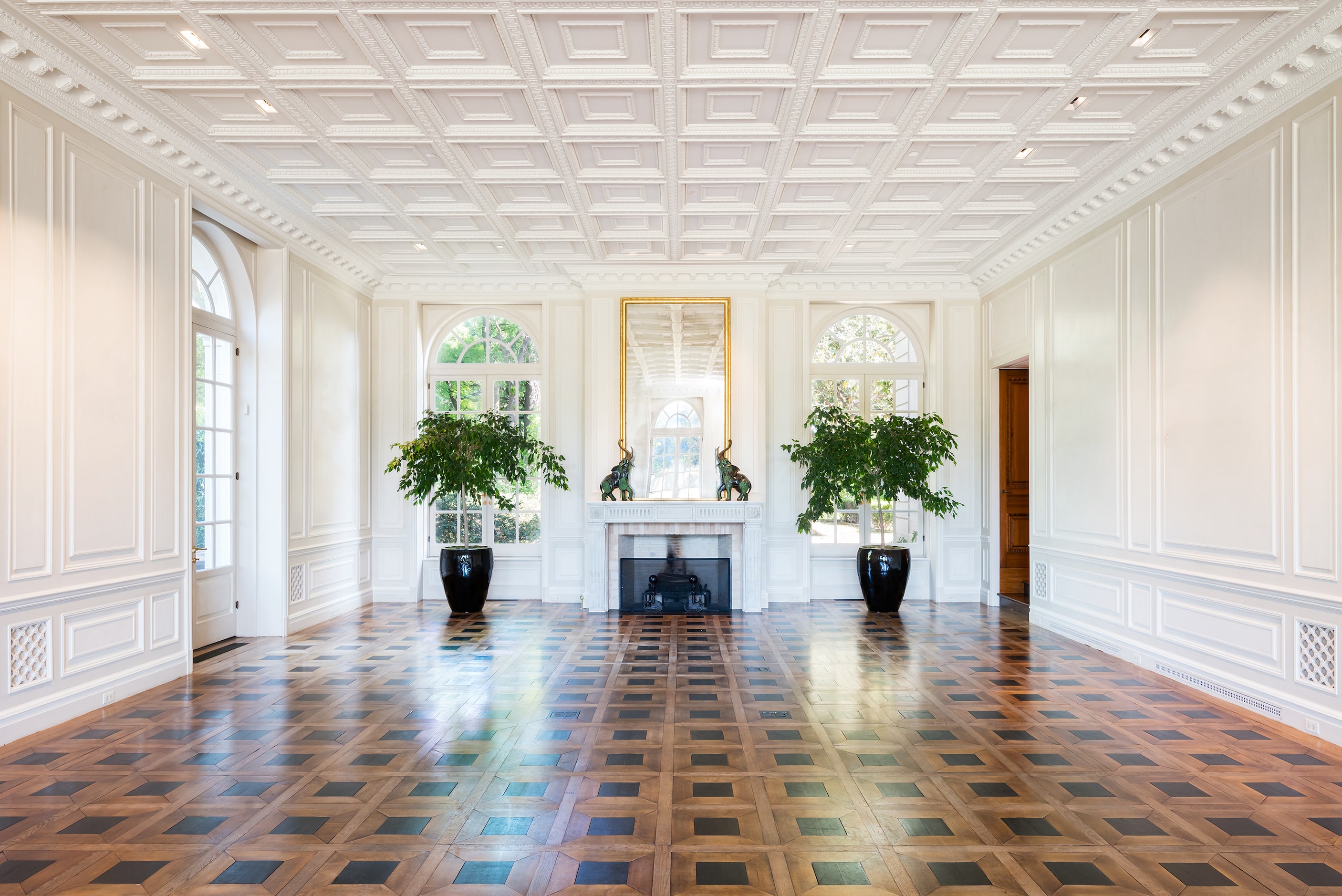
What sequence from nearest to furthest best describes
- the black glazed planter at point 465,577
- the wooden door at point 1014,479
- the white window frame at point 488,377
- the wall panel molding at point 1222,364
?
1. the wall panel molding at point 1222,364
2. the black glazed planter at point 465,577
3. the wooden door at point 1014,479
4. the white window frame at point 488,377

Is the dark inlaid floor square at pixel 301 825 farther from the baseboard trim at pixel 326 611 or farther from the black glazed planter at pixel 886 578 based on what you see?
the black glazed planter at pixel 886 578

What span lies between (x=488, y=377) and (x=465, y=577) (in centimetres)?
248

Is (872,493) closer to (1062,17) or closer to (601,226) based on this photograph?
(601,226)

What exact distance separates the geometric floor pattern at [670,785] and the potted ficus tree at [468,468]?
2104mm

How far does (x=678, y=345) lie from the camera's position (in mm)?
8289

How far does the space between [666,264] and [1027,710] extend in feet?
18.2

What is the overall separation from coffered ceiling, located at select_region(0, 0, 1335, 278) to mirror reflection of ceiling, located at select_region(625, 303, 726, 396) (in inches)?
52.4

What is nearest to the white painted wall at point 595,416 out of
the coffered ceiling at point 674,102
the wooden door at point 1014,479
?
the wooden door at point 1014,479

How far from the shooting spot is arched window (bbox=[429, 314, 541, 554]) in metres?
8.71

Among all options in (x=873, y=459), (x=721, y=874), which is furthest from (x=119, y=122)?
(x=873, y=459)

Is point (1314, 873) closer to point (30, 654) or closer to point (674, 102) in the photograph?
point (674, 102)

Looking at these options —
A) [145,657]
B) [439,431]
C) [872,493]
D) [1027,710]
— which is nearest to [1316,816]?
[1027,710]

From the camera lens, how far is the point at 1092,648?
239 inches

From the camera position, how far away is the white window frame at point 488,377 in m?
8.70
